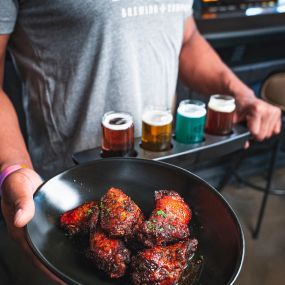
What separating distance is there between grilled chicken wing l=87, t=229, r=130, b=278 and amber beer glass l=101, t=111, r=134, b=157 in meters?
0.37

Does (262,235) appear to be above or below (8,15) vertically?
below

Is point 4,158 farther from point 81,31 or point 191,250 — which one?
point 191,250

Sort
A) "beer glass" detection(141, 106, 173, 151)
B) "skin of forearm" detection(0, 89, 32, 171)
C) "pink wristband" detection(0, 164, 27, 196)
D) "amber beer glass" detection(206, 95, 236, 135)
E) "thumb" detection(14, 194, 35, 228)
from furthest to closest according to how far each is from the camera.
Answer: "amber beer glass" detection(206, 95, 236, 135) < "beer glass" detection(141, 106, 173, 151) < "skin of forearm" detection(0, 89, 32, 171) < "pink wristband" detection(0, 164, 27, 196) < "thumb" detection(14, 194, 35, 228)

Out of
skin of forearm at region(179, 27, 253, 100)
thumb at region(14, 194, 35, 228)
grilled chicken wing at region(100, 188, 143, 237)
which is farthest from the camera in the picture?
skin of forearm at region(179, 27, 253, 100)

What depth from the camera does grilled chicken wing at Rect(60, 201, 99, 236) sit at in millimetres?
874

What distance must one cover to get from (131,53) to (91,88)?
0.19 metres

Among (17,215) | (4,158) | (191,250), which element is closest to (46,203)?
(17,215)

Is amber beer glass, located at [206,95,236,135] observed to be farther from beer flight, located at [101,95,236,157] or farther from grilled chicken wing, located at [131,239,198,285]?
grilled chicken wing, located at [131,239,198,285]

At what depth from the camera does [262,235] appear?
8.19ft

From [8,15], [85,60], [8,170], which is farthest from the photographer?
[85,60]

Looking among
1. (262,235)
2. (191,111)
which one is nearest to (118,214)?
(191,111)

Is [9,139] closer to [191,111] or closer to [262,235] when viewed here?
[191,111]

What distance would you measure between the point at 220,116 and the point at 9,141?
2.45 ft

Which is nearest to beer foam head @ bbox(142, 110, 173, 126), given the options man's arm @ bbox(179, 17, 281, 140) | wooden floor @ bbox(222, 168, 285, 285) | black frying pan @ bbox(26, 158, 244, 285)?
black frying pan @ bbox(26, 158, 244, 285)
